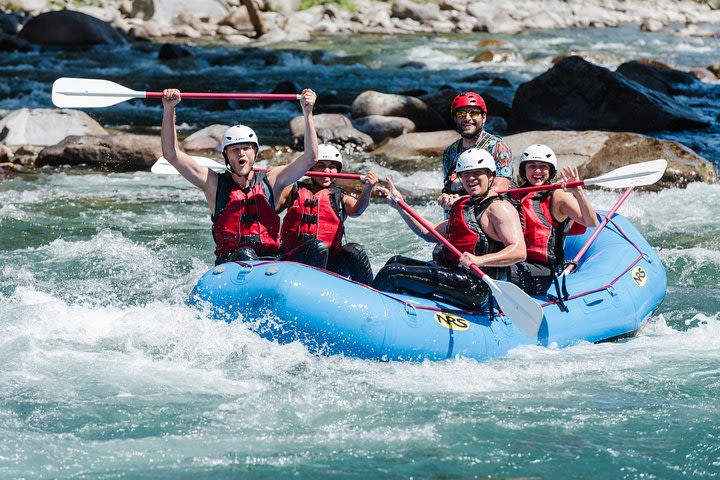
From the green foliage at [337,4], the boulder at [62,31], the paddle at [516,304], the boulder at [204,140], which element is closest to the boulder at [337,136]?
the boulder at [204,140]

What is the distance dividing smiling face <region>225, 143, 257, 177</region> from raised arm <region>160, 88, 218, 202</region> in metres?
0.16

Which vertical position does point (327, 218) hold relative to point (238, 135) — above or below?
below

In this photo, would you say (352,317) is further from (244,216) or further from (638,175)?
(638,175)

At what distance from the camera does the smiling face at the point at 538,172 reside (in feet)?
20.1

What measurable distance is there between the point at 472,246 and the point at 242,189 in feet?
4.48

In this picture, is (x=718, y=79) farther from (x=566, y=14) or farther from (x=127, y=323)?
(x=127, y=323)

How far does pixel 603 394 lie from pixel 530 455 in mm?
944

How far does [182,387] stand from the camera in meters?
5.24

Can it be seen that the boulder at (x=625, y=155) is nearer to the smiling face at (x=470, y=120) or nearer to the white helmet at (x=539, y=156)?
the smiling face at (x=470, y=120)

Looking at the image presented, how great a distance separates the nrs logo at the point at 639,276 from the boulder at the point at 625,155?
12.7 ft

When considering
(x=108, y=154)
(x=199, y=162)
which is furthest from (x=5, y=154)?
(x=199, y=162)

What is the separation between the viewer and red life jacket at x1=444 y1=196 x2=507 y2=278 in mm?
5730

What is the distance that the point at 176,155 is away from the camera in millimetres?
5805

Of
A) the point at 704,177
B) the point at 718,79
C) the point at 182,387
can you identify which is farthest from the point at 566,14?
the point at 182,387
